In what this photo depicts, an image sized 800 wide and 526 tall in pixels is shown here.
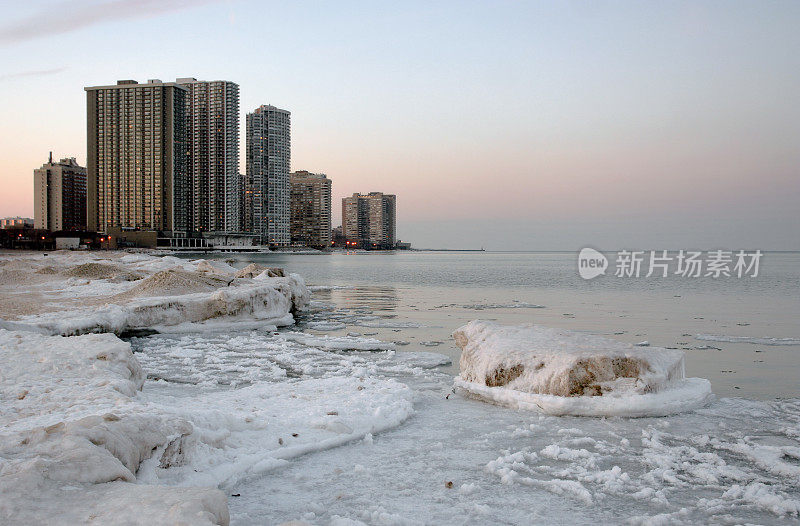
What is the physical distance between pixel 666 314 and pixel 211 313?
60.5 feet

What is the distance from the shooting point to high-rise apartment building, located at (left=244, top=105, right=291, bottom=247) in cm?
18538

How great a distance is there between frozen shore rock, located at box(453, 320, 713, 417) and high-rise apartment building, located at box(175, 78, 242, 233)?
15649 centimetres

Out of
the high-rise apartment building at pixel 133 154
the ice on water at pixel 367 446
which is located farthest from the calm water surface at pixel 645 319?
the high-rise apartment building at pixel 133 154

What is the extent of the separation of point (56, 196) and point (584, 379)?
198 metres

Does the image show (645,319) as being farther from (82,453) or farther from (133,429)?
(82,453)

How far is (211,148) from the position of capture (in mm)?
152875

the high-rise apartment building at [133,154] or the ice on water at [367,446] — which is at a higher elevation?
the high-rise apartment building at [133,154]

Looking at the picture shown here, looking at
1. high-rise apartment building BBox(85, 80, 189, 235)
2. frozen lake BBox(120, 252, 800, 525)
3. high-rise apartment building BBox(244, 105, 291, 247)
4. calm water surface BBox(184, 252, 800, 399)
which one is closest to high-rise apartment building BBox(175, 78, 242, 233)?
high-rise apartment building BBox(85, 80, 189, 235)

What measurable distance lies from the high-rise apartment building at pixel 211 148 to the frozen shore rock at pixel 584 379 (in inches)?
6161

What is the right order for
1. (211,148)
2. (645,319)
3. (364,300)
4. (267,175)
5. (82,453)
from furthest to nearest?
(267,175) < (211,148) < (364,300) < (645,319) < (82,453)

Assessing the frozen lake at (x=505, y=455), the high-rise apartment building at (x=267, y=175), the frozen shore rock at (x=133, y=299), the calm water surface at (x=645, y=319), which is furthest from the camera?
the high-rise apartment building at (x=267, y=175)

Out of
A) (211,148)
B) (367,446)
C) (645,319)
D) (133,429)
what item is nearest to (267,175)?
(211,148)

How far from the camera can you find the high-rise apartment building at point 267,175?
18538 cm

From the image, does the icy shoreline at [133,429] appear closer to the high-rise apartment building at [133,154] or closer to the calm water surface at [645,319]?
the calm water surface at [645,319]
